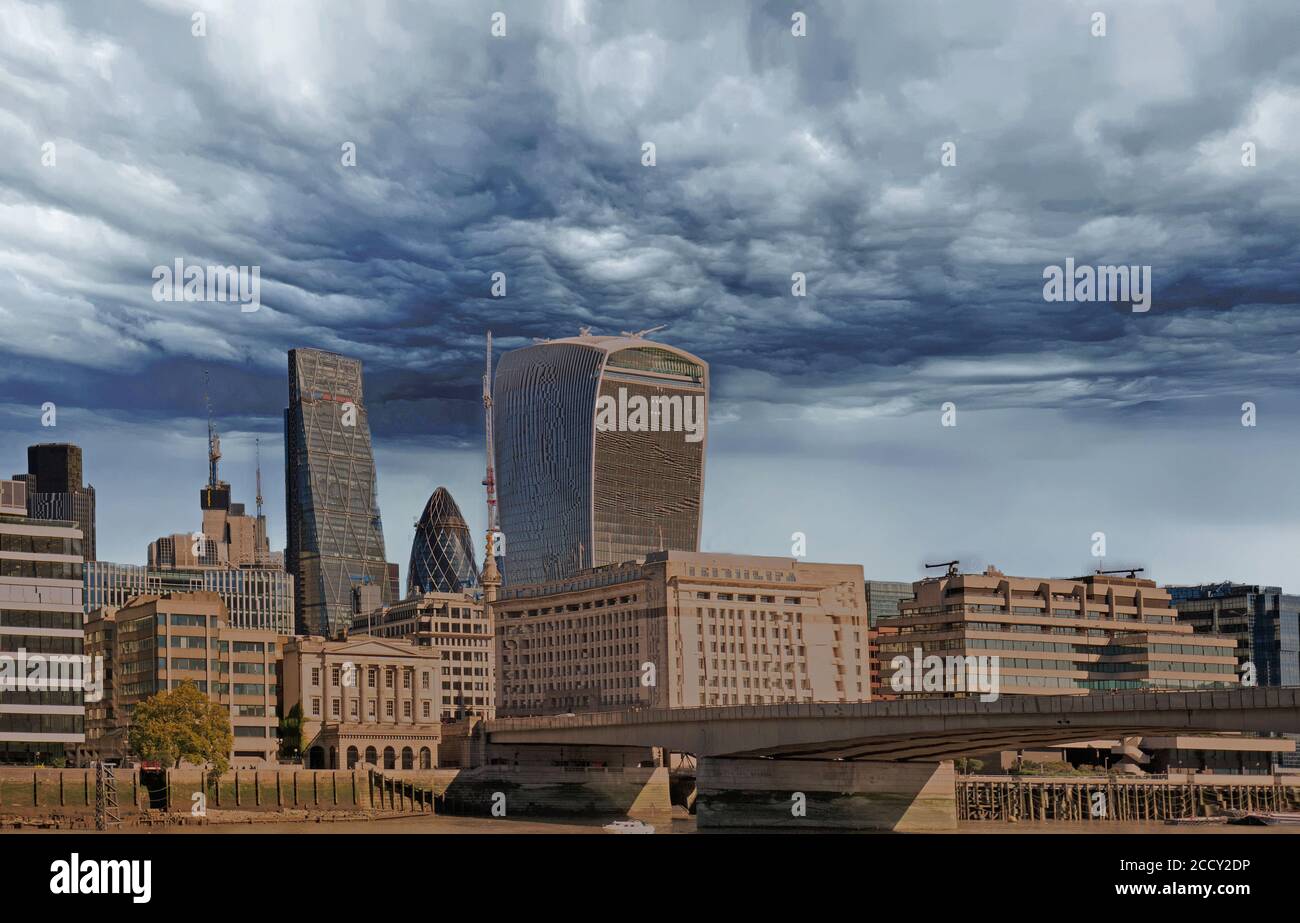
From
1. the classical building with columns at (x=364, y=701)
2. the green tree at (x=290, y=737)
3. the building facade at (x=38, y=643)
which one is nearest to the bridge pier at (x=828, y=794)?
the building facade at (x=38, y=643)

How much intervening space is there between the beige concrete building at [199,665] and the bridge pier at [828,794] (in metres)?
54.7

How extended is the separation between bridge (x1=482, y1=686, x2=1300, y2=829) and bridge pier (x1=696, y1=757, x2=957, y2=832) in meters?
0.07

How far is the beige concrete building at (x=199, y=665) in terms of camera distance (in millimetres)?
161875

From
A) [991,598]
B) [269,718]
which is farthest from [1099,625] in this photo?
[269,718]

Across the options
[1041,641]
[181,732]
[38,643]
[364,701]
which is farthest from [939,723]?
[1041,641]

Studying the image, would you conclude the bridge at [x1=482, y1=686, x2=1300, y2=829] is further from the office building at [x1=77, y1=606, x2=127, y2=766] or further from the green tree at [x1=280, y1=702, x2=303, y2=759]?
the office building at [x1=77, y1=606, x2=127, y2=766]

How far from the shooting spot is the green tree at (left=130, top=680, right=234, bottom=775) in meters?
136

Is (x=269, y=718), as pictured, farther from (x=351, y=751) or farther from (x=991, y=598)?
(x=991, y=598)

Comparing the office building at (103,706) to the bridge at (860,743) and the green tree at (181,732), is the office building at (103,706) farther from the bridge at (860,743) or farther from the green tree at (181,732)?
the bridge at (860,743)

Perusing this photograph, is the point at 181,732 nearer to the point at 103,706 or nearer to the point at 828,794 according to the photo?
the point at 103,706
